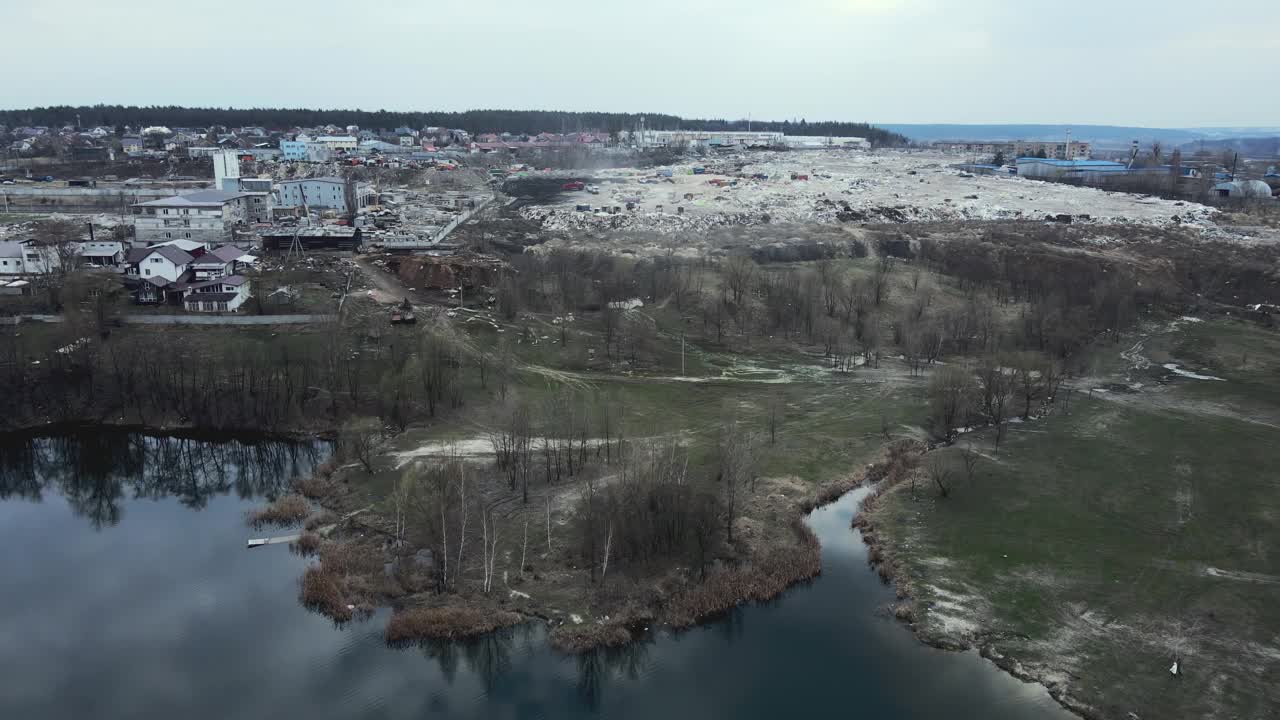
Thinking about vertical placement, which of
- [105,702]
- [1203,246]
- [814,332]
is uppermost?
[1203,246]

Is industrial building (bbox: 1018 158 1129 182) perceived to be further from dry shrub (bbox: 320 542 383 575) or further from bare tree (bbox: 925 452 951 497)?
dry shrub (bbox: 320 542 383 575)

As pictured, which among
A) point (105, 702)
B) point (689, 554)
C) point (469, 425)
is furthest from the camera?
point (469, 425)

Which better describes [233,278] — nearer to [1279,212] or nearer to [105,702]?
[105,702]

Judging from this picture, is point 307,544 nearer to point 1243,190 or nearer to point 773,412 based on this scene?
point 773,412

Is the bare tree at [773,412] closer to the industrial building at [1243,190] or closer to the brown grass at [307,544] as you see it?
the brown grass at [307,544]

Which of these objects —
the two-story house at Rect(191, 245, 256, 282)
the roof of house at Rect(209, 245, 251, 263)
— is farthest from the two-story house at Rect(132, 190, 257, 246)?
the two-story house at Rect(191, 245, 256, 282)

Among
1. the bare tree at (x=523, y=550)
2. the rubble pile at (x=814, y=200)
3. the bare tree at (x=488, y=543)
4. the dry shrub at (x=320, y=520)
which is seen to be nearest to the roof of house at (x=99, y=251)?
the rubble pile at (x=814, y=200)

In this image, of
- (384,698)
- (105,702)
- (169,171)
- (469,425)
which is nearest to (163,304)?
(469,425)
